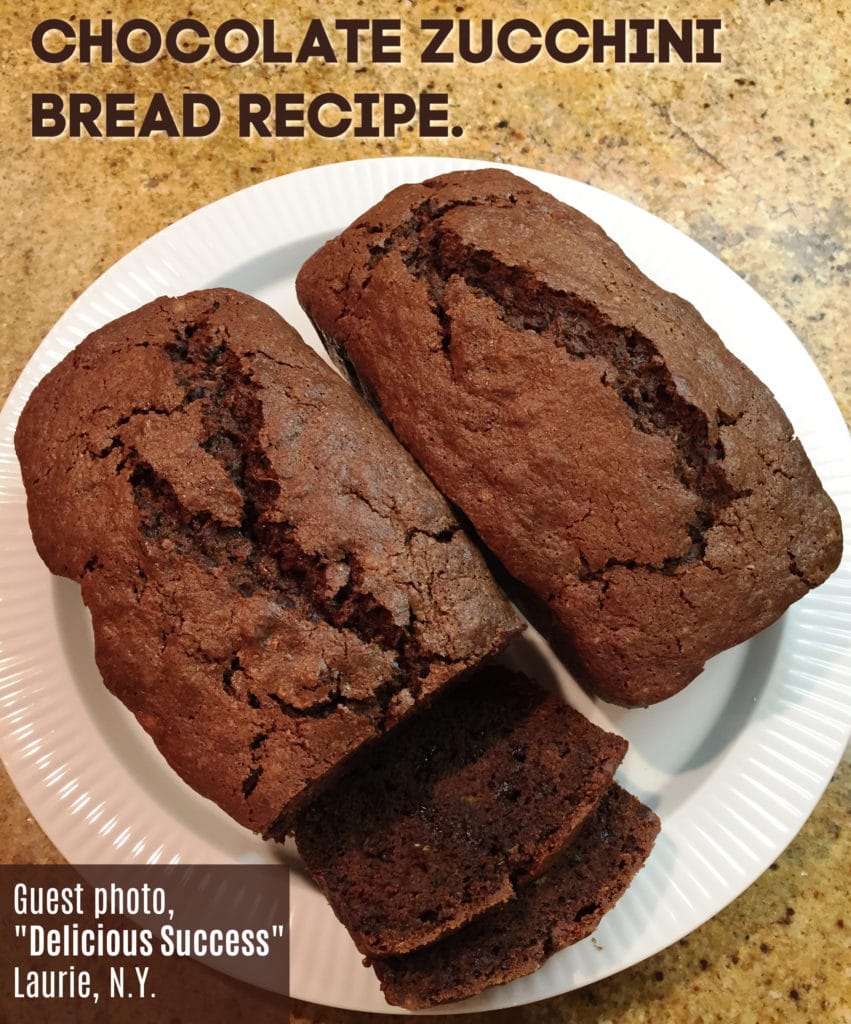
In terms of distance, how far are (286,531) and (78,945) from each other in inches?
52.6

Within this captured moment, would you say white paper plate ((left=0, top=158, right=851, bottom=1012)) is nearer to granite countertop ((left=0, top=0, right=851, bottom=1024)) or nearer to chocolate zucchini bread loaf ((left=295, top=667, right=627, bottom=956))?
chocolate zucchini bread loaf ((left=295, top=667, right=627, bottom=956))

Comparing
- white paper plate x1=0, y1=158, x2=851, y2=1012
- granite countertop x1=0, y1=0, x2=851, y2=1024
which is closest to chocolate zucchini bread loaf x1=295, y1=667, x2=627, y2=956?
white paper plate x1=0, y1=158, x2=851, y2=1012

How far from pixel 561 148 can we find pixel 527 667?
5.45ft

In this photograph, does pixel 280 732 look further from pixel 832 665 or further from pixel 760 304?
pixel 760 304

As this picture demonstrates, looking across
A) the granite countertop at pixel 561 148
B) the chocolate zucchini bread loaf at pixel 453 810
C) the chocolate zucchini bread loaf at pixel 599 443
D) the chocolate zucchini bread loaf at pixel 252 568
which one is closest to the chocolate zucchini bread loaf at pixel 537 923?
the chocolate zucchini bread loaf at pixel 453 810

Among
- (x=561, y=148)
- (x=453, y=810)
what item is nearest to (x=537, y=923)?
(x=453, y=810)

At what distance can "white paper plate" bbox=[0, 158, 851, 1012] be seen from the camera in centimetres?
192

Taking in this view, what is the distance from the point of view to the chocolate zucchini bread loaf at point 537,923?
1.74 metres

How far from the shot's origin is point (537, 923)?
179cm

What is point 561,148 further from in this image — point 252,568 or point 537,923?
point 537,923

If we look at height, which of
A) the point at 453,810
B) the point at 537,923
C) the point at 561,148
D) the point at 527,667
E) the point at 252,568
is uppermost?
the point at 561,148

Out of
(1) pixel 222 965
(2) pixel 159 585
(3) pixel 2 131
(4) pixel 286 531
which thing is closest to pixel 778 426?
(4) pixel 286 531

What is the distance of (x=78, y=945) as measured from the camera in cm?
208

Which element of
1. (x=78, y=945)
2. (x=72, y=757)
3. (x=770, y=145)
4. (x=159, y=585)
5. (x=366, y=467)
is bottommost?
(x=78, y=945)
